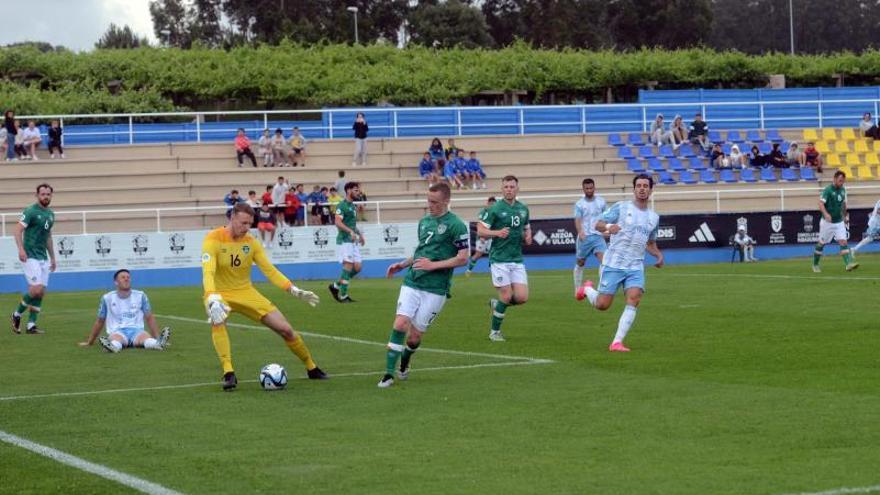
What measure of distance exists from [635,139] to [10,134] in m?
22.0

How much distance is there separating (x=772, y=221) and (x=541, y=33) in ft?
193

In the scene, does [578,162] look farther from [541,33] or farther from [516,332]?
[541,33]

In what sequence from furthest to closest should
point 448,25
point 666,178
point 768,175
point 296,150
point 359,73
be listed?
1. point 448,25
2. point 359,73
3. point 768,175
4. point 666,178
5. point 296,150

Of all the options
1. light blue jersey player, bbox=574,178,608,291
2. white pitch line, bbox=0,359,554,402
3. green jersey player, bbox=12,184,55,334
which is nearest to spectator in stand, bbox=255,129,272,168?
light blue jersey player, bbox=574,178,608,291

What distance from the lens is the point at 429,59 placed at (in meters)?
66.5

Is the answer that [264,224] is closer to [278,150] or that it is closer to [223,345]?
[278,150]

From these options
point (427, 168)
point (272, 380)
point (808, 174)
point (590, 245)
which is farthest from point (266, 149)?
point (272, 380)

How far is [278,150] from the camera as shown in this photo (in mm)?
48188

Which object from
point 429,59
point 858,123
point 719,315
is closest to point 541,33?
point 429,59

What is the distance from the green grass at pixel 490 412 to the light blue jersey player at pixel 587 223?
4.06 m

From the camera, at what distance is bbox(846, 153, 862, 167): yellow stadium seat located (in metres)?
53.4

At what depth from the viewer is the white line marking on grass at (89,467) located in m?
9.64

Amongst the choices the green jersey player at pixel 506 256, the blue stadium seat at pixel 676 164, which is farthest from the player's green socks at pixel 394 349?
the blue stadium seat at pixel 676 164

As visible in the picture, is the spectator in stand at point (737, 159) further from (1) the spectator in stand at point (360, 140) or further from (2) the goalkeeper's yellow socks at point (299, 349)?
(2) the goalkeeper's yellow socks at point (299, 349)
